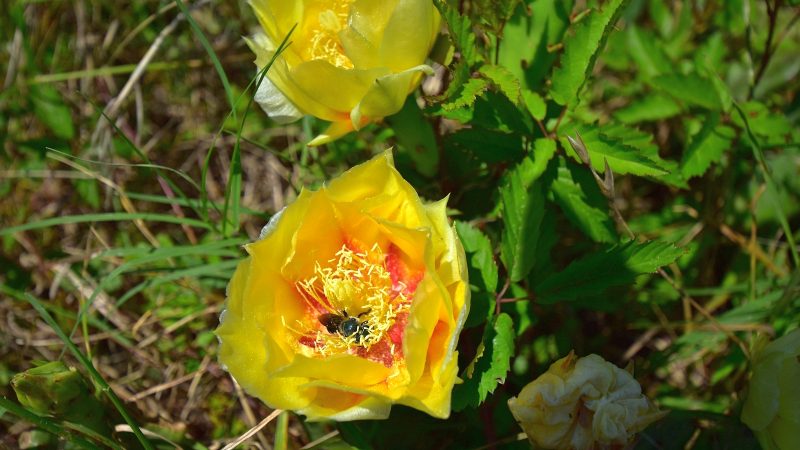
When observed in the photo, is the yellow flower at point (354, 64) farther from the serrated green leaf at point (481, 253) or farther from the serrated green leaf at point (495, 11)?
the serrated green leaf at point (481, 253)

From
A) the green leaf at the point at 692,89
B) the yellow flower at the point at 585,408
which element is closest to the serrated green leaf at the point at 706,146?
the green leaf at the point at 692,89

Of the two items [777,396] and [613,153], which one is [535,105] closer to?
[613,153]

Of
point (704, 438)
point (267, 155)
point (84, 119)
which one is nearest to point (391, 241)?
point (704, 438)

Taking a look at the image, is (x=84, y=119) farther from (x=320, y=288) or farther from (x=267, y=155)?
(x=320, y=288)

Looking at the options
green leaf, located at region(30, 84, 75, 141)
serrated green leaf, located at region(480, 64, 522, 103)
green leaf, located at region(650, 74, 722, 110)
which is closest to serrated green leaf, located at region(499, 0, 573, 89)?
serrated green leaf, located at region(480, 64, 522, 103)

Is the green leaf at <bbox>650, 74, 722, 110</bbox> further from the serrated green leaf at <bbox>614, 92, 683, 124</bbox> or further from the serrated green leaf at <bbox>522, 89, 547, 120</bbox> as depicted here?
the serrated green leaf at <bbox>522, 89, 547, 120</bbox>

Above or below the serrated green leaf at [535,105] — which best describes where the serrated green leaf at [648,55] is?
below

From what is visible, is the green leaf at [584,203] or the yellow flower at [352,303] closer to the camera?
the yellow flower at [352,303]
